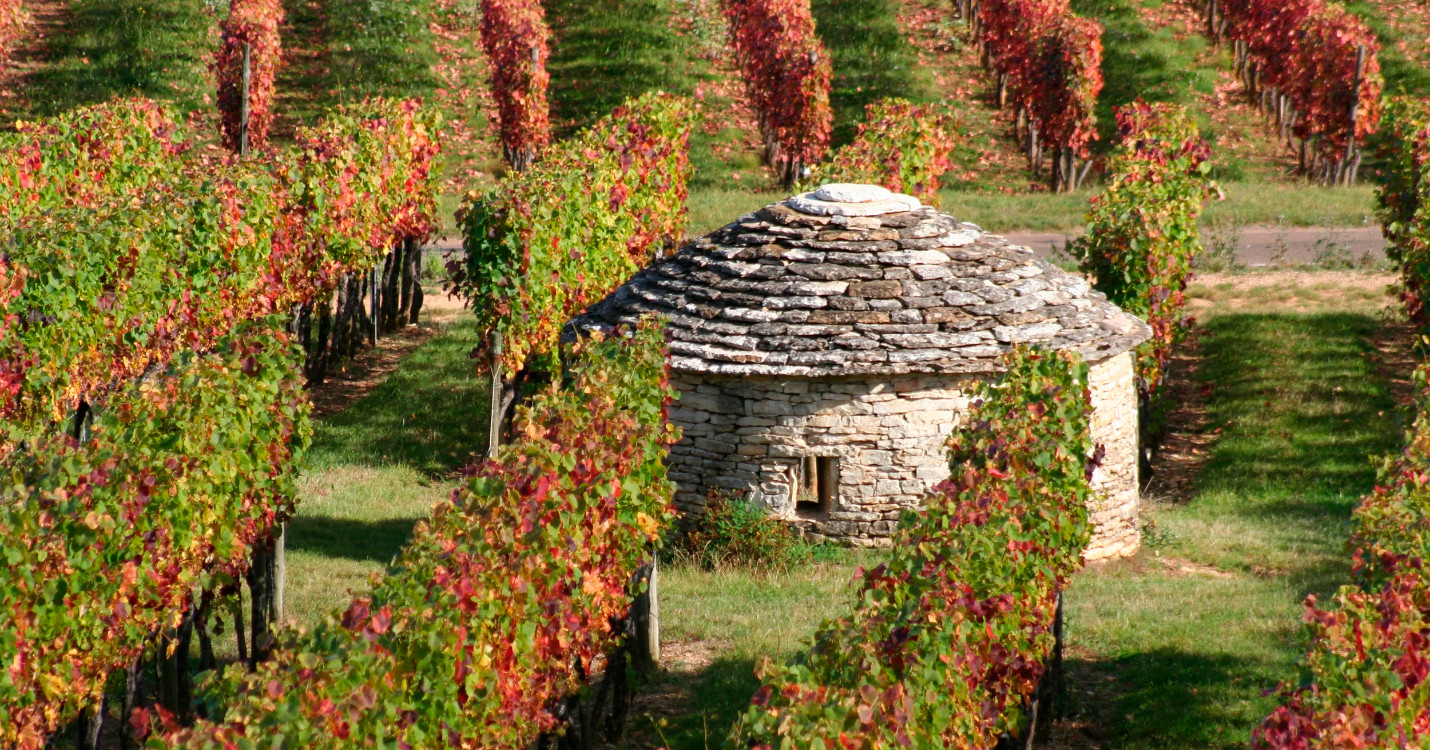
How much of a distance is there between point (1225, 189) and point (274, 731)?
998 inches

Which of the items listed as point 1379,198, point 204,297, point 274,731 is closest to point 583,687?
point 274,731

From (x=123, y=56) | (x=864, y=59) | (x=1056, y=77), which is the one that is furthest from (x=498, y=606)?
(x=123, y=56)

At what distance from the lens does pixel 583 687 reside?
938cm

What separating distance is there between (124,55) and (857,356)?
86.6 feet

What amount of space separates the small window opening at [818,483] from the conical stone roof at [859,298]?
0.95 meters

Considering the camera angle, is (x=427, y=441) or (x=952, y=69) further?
(x=952, y=69)

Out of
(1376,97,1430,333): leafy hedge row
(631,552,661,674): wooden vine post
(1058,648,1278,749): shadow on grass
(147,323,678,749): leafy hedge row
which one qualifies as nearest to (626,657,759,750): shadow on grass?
(631,552,661,674): wooden vine post

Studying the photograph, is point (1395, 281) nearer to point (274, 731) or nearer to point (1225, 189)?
point (1225, 189)

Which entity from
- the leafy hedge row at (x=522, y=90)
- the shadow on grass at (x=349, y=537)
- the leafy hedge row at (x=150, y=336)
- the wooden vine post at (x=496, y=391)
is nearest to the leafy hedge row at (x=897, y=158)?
the wooden vine post at (x=496, y=391)

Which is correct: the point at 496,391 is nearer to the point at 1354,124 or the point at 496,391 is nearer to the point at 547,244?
the point at 547,244

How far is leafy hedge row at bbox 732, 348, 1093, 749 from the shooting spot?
620 cm

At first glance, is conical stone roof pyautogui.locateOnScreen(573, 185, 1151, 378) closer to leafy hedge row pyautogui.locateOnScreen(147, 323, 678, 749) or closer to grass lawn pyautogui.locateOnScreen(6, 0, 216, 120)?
leafy hedge row pyautogui.locateOnScreen(147, 323, 678, 749)

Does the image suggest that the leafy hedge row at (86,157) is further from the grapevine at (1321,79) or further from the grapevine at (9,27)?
the grapevine at (1321,79)

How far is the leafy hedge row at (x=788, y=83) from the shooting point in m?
29.4
